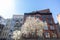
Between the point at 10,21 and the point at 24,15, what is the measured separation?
6221 mm

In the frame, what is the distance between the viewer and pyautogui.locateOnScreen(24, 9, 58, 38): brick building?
30484mm

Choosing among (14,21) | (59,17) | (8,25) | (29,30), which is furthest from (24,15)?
(59,17)

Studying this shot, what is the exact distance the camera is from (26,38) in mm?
28328

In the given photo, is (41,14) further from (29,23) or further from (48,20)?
(29,23)

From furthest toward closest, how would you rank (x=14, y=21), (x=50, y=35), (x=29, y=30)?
(x=14, y=21), (x=50, y=35), (x=29, y=30)

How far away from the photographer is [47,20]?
33.2m

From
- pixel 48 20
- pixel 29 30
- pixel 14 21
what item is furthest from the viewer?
pixel 14 21

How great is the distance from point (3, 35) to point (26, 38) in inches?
385

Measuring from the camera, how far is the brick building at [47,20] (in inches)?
1200

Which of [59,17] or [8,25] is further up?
[59,17]

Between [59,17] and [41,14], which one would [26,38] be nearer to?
[41,14]

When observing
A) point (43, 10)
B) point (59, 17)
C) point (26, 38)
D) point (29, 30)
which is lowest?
point (26, 38)

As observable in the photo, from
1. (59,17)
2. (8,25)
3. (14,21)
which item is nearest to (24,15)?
(14,21)

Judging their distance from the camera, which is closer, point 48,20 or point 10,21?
point 48,20
